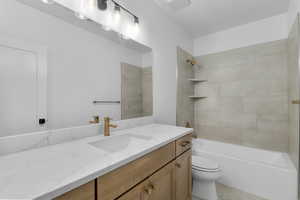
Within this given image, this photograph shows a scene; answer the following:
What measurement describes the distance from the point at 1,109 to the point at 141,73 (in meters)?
1.14

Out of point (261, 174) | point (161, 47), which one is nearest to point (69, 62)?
point (161, 47)

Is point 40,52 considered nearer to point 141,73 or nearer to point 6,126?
point 6,126

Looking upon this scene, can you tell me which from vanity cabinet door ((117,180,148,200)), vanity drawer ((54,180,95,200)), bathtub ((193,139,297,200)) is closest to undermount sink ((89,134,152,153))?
vanity cabinet door ((117,180,148,200))

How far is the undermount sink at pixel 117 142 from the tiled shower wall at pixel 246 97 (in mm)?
1851

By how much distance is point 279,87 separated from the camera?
1.95m

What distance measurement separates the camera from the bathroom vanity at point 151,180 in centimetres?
54

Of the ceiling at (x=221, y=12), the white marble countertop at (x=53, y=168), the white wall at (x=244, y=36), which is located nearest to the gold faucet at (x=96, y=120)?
the white marble countertop at (x=53, y=168)

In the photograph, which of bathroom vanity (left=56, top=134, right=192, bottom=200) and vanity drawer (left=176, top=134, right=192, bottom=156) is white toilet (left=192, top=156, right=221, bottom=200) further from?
vanity drawer (left=176, top=134, right=192, bottom=156)

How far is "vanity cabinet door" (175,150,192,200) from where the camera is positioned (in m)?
1.09

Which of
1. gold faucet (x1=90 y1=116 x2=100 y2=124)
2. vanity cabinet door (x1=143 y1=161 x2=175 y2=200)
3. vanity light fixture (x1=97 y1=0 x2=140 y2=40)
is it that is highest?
vanity light fixture (x1=97 y1=0 x2=140 y2=40)

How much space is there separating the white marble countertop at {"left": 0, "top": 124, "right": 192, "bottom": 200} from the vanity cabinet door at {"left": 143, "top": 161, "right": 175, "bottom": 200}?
0.71ft

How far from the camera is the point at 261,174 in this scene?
1.61 meters

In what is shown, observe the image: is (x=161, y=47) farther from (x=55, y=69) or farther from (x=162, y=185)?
(x=162, y=185)

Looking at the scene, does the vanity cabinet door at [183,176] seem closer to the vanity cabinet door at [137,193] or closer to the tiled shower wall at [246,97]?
the vanity cabinet door at [137,193]
